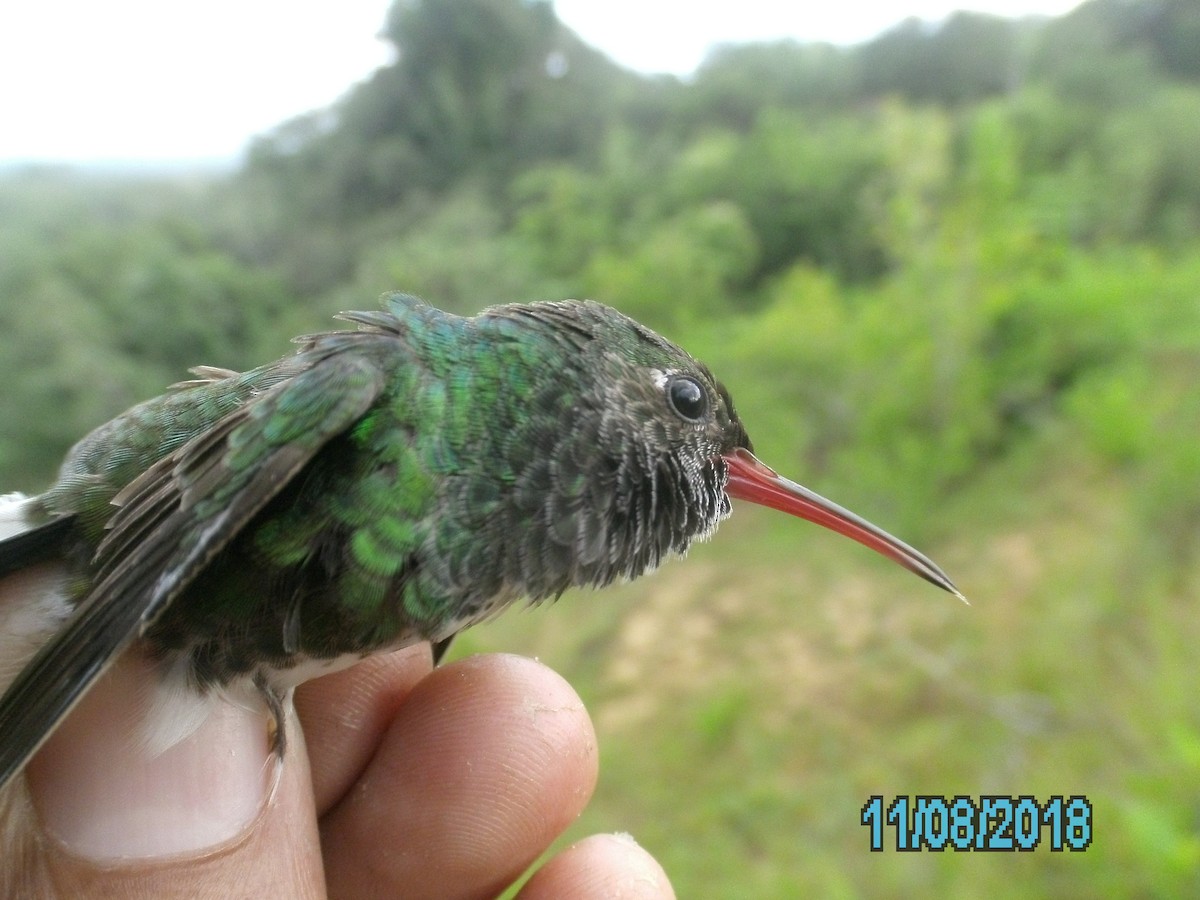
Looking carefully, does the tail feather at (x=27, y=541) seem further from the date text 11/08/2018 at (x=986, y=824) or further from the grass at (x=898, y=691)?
the date text 11/08/2018 at (x=986, y=824)

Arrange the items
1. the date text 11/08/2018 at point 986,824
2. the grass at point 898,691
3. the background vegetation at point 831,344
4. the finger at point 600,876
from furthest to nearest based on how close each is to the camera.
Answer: the background vegetation at point 831,344 → the grass at point 898,691 → the date text 11/08/2018 at point 986,824 → the finger at point 600,876

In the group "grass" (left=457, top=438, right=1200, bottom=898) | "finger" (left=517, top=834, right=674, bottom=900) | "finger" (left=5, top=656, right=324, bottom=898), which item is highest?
"finger" (left=5, top=656, right=324, bottom=898)

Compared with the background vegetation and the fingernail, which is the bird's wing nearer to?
the fingernail

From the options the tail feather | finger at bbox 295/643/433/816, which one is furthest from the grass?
the tail feather

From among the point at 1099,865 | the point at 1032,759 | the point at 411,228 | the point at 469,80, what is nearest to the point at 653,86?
the point at 469,80

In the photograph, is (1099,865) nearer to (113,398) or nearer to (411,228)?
(113,398)

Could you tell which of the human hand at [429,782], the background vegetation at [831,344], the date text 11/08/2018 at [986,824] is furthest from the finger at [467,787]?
the background vegetation at [831,344]
